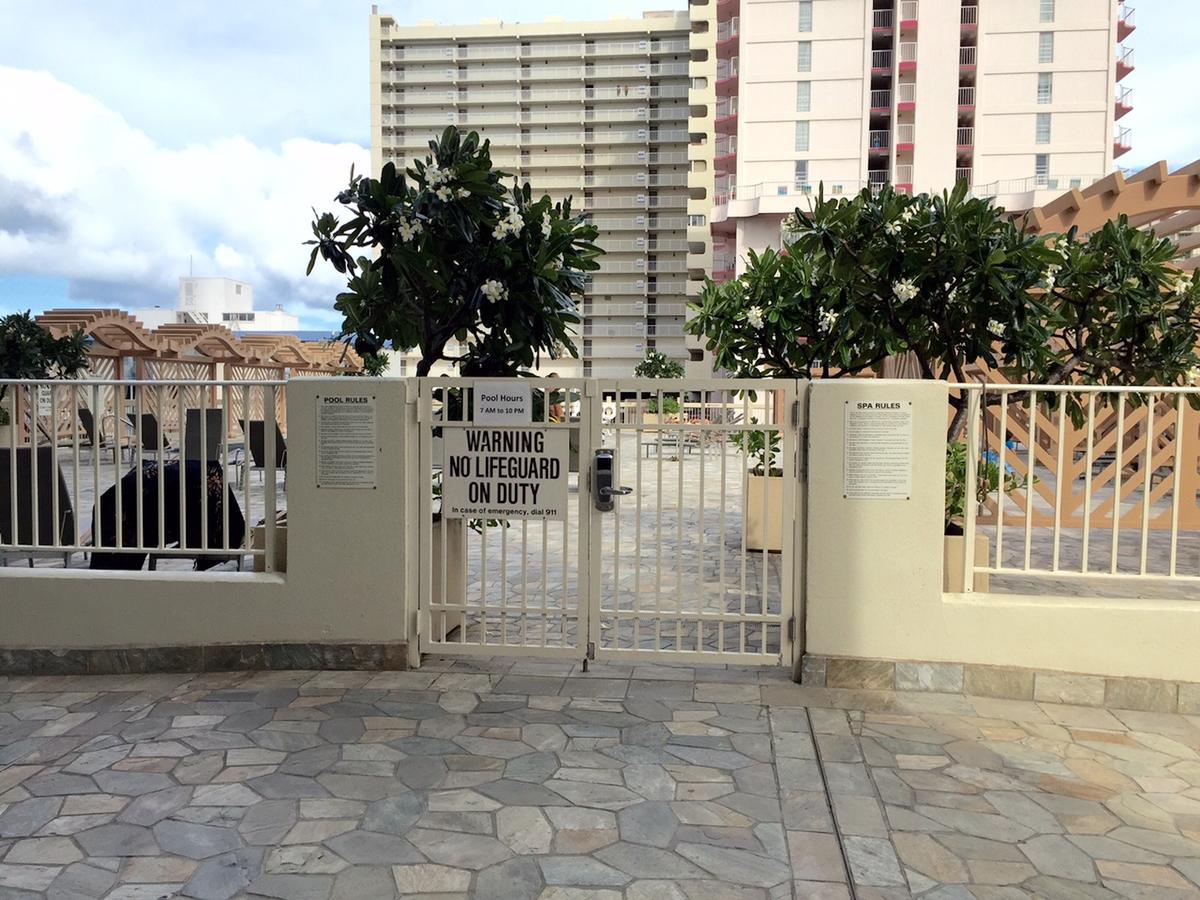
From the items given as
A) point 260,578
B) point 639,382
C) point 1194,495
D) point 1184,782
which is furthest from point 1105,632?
point 1194,495

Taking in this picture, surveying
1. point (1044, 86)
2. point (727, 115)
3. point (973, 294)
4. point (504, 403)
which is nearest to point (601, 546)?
point (504, 403)

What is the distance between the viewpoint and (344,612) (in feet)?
14.8

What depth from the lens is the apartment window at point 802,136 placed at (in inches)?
2051

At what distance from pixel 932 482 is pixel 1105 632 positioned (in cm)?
104

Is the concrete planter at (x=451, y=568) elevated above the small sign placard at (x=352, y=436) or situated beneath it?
situated beneath

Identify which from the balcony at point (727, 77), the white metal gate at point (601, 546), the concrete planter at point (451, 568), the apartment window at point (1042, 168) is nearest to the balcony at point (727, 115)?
the balcony at point (727, 77)

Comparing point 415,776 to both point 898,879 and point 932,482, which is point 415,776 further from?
point 932,482

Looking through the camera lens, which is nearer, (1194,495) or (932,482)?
(932,482)

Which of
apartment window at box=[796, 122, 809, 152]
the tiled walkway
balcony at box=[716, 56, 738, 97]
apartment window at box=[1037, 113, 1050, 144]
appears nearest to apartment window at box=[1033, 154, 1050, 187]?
apartment window at box=[1037, 113, 1050, 144]

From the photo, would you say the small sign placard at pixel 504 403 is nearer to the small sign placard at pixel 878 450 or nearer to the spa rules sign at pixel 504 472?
the spa rules sign at pixel 504 472

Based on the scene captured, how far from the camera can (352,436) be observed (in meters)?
4.44

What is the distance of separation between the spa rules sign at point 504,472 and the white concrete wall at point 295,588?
235mm

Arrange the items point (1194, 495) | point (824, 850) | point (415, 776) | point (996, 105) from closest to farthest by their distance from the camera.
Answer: point (824, 850) < point (415, 776) < point (1194, 495) < point (996, 105)

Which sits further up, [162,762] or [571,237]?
[571,237]
